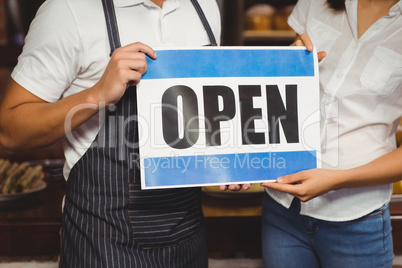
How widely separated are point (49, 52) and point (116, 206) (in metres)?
0.37

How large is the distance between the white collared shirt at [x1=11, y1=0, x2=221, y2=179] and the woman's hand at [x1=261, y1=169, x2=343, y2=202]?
1.42ft

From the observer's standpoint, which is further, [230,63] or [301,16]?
[301,16]

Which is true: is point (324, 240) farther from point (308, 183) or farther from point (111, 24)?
point (111, 24)

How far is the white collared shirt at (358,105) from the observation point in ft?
3.52

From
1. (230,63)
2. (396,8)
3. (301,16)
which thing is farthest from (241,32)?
(230,63)

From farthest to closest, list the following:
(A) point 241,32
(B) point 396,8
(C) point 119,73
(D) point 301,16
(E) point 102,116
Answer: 1. (A) point 241,32
2. (D) point 301,16
3. (B) point 396,8
4. (E) point 102,116
5. (C) point 119,73

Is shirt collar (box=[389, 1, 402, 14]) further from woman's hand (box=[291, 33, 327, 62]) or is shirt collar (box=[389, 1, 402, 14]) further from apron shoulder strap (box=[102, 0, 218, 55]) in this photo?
apron shoulder strap (box=[102, 0, 218, 55])

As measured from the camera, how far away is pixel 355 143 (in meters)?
1.09

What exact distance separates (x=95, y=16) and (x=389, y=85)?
0.74 meters

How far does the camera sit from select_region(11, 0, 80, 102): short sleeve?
2.88 feet

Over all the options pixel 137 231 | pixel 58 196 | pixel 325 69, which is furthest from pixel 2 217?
pixel 325 69

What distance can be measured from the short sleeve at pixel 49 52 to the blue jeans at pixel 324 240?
0.69m

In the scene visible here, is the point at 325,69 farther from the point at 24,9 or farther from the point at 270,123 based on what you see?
the point at 24,9

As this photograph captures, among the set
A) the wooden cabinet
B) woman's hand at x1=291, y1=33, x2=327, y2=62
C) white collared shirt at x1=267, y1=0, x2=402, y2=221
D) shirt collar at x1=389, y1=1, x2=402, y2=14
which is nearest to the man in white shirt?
woman's hand at x1=291, y1=33, x2=327, y2=62
